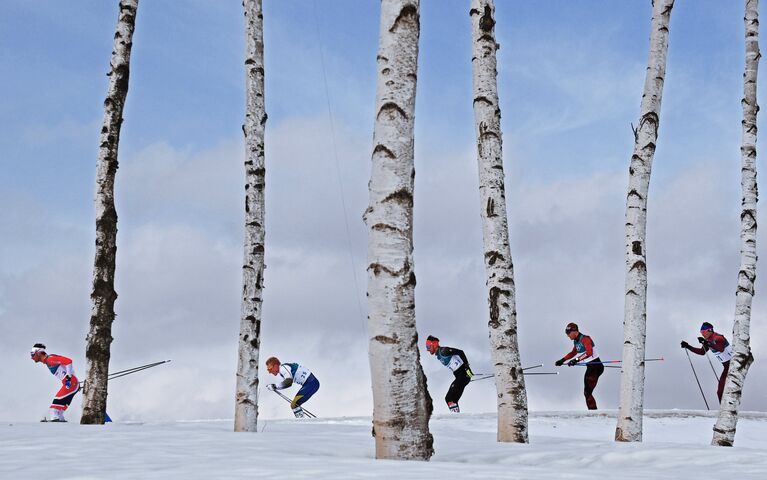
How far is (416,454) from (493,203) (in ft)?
12.8

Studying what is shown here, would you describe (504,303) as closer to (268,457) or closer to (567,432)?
(268,457)

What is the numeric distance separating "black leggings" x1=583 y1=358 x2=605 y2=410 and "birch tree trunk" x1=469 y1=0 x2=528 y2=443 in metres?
10.6

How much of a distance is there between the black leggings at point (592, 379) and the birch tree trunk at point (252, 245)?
1049 cm

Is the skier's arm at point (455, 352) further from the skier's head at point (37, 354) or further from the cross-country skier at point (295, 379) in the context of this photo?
the skier's head at point (37, 354)

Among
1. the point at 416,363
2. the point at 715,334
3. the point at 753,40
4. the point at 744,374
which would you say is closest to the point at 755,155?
the point at 753,40

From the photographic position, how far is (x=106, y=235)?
451 inches

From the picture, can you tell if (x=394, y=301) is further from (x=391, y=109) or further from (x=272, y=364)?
(x=272, y=364)

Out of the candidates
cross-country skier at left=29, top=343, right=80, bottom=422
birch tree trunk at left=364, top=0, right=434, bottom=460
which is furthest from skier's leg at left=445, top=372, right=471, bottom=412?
birch tree trunk at left=364, top=0, right=434, bottom=460

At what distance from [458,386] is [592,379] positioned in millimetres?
2986

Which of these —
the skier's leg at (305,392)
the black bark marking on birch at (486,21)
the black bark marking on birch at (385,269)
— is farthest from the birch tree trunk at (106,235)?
the skier's leg at (305,392)

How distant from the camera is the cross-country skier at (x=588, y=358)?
755 inches

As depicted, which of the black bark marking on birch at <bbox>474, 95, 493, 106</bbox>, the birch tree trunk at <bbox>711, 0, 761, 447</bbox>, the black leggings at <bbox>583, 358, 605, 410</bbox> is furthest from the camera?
the black leggings at <bbox>583, 358, 605, 410</bbox>

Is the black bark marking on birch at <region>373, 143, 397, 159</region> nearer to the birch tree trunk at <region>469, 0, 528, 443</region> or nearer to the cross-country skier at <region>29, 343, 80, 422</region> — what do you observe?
the birch tree trunk at <region>469, 0, 528, 443</region>

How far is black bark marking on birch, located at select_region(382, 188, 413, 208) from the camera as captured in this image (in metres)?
6.23
